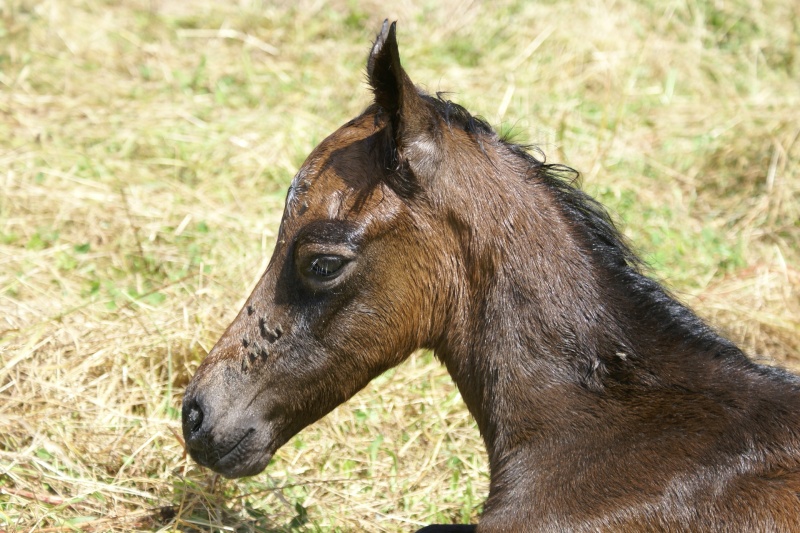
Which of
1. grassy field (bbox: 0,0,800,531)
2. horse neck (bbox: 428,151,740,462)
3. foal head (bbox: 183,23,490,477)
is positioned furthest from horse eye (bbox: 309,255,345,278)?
grassy field (bbox: 0,0,800,531)

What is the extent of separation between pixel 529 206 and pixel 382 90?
0.66 m

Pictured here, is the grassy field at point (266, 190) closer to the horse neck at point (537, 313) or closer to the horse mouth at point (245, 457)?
the horse neck at point (537, 313)

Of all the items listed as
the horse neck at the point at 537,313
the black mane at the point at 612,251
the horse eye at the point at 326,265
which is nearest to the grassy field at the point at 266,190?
the black mane at the point at 612,251

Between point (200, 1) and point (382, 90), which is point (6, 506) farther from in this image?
point (200, 1)

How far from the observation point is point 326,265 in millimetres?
2924

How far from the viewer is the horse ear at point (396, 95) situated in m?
2.74

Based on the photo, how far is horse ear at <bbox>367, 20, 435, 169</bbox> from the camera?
9.00 feet

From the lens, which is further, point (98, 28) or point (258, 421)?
point (98, 28)

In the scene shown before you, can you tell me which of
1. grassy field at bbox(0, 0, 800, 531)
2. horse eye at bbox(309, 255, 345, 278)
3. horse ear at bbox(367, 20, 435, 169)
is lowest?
grassy field at bbox(0, 0, 800, 531)

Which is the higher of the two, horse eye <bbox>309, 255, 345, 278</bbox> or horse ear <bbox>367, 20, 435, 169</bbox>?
A: horse ear <bbox>367, 20, 435, 169</bbox>

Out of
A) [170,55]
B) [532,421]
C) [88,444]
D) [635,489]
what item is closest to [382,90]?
[532,421]

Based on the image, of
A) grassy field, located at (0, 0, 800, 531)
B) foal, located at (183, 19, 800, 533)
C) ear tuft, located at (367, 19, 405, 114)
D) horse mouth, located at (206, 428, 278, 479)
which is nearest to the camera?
ear tuft, located at (367, 19, 405, 114)

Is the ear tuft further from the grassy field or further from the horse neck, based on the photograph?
the grassy field

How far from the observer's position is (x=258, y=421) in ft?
10.2
